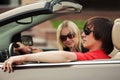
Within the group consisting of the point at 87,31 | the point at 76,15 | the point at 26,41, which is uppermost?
the point at 87,31

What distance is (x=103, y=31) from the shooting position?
4.24m

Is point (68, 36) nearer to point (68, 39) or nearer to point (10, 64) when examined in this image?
point (68, 39)

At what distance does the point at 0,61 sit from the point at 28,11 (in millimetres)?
693

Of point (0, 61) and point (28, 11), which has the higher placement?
point (28, 11)

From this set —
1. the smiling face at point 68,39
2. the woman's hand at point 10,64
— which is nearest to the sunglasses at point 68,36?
the smiling face at point 68,39

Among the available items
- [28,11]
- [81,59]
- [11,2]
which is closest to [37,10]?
[28,11]

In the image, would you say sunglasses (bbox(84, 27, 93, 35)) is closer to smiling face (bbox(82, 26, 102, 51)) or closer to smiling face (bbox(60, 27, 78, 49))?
smiling face (bbox(82, 26, 102, 51))

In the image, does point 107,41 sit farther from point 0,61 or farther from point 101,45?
point 0,61

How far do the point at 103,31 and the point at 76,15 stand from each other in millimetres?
16117

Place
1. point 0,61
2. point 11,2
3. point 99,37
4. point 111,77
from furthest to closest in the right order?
point 11,2 < point 0,61 < point 99,37 < point 111,77

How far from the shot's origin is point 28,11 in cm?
414

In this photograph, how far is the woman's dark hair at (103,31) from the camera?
4.24 m

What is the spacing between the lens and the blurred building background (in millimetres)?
16759

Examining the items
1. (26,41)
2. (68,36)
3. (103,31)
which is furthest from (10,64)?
(26,41)
